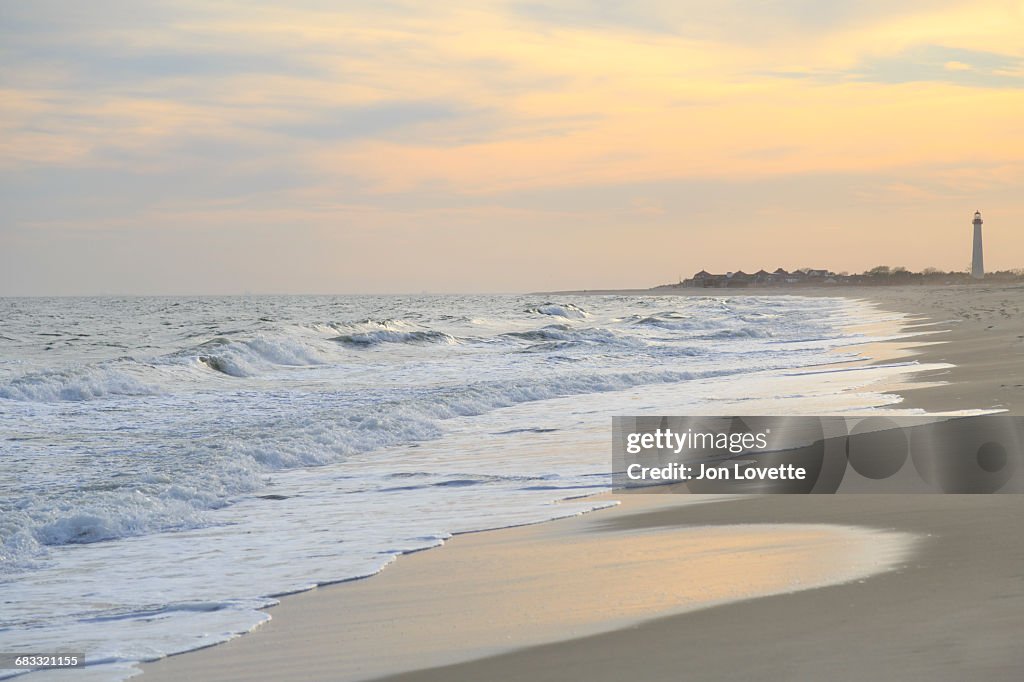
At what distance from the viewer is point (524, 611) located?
3.99 metres

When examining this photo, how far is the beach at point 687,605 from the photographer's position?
3230 mm

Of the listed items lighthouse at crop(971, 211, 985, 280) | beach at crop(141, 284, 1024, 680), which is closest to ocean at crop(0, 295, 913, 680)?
beach at crop(141, 284, 1024, 680)

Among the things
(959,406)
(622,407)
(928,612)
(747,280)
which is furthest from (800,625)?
(747,280)

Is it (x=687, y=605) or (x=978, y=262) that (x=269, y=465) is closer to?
(x=687, y=605)

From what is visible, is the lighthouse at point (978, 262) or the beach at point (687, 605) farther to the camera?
the lighthouse at point (978, 262)

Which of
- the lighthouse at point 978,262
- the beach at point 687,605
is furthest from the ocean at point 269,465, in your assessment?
the lighthouse at point 978,262

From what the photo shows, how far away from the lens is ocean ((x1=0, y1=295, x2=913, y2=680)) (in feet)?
15.1

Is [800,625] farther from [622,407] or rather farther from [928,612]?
[622,407]

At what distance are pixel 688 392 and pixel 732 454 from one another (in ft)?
16.9
